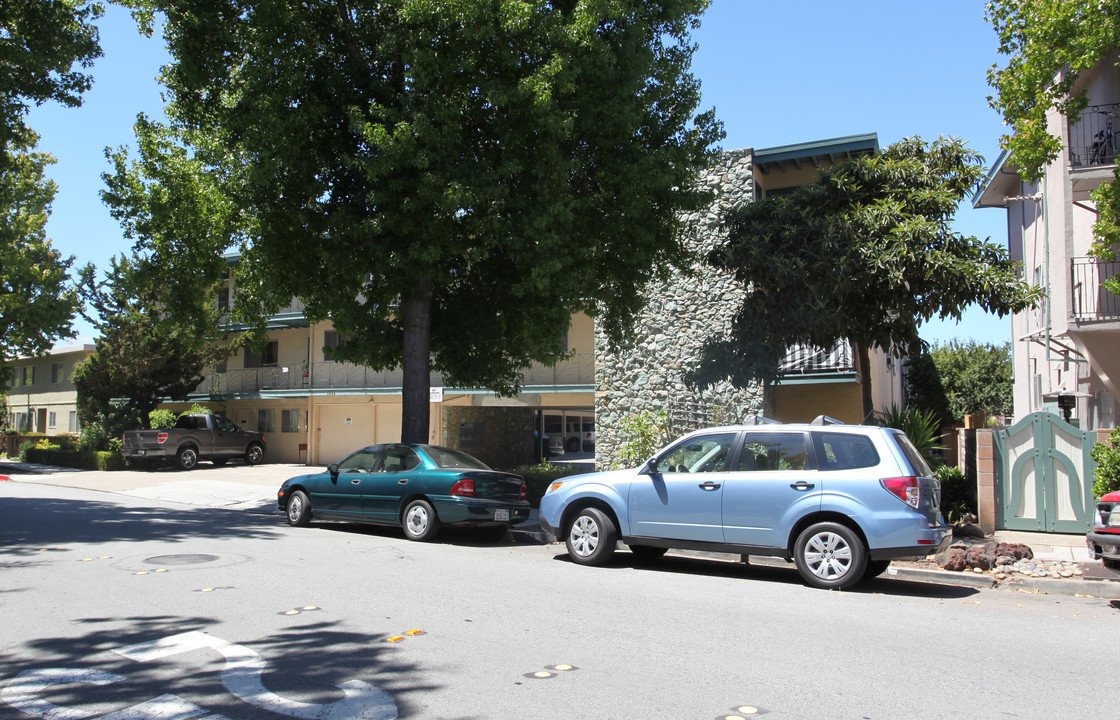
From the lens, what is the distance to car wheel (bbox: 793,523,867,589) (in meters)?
8.38

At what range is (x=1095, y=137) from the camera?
15547 millimetres

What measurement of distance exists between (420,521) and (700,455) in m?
4.43

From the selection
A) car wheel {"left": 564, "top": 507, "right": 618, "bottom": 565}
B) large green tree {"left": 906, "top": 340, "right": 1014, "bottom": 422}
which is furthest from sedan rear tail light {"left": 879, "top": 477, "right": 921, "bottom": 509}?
large green tree {"left": 906, "top": 340, "right": 1014, "bottom": 422}

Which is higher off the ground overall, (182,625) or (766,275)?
(766,275)

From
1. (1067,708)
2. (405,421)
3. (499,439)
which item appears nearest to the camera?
(1067,708)

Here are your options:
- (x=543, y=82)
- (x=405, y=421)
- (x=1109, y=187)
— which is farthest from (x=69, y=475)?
(x=1109, y=187)

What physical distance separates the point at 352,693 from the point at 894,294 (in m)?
10.8

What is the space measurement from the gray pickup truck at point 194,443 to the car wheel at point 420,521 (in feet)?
63.4

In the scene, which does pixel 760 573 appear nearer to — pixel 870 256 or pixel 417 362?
pixel 870 256

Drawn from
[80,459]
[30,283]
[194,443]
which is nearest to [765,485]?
[194,443]

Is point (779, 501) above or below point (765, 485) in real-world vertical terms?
below

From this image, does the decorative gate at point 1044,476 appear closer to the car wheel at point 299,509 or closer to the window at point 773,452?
the window at point 773,452

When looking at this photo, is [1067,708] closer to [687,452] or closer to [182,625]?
[687,452]

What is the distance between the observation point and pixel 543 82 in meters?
11.9
